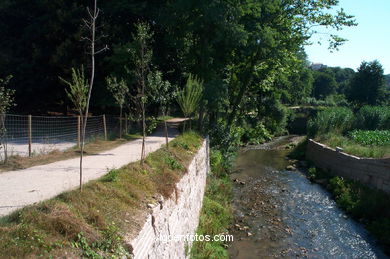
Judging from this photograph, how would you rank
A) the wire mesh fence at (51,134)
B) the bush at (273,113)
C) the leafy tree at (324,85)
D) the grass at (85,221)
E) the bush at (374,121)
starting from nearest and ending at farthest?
1. the grass at (85,221)
2. the wire mesh fence at (51,134)
3. the bush at (374,121)
4. the bush at (273,113)
5. the leafy tree at (324,85)

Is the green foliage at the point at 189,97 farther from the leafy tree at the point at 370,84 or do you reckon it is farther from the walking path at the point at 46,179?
the leafy tree at the point at 370,84

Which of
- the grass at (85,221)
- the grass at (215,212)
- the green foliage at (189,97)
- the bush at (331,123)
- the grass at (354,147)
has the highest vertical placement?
the green foliage at (189,97)

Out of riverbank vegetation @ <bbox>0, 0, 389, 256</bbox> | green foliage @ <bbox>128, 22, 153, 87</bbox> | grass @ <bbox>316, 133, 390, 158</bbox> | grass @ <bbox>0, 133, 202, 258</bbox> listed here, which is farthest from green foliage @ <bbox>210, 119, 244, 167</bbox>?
grass @ <bbox>0, 133, 202, 258</bbox>

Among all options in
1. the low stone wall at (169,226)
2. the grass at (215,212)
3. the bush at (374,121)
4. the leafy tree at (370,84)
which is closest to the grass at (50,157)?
the low stone wall at (169,226)

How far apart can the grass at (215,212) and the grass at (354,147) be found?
6815 millimetres

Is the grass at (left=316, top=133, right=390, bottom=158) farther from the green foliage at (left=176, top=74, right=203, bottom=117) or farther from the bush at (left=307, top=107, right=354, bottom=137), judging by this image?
the green foliage at (left=176, top=74, right=203, bottom=117)

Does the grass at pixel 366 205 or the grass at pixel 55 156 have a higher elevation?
the grass at pixel 55 156

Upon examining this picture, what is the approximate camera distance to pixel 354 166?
14.8m

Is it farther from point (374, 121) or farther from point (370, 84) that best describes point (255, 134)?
point (370, 84)

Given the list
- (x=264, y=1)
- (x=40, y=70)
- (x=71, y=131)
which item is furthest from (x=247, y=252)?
(x=40, y=70)

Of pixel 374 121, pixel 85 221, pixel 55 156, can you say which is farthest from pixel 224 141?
pixel 85 221

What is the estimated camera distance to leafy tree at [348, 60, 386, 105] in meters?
42.5

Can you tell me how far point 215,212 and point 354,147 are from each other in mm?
9863

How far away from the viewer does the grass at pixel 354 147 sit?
1449 cm
